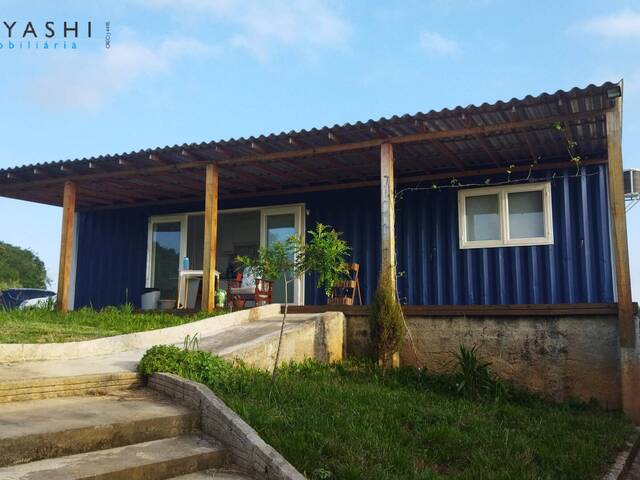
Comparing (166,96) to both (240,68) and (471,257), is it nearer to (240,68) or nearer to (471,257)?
(240,68)

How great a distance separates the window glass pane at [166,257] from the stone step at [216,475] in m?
8.70

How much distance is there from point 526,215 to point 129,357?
639cm

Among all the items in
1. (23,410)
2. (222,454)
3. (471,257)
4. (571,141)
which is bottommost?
(222,454)

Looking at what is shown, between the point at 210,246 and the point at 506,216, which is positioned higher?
the point at 506,216

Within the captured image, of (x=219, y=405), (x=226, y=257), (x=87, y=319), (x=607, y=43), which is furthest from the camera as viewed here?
(x=226, y=257)

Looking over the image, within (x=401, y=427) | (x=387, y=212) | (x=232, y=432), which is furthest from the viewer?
(x=387, y=212)

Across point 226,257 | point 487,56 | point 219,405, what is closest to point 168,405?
point 219,405

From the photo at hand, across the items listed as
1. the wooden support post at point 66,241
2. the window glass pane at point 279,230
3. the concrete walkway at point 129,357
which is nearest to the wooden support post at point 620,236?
the concrete walkway at point 129,357

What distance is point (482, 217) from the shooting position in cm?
982

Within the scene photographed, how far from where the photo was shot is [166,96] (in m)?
9.76

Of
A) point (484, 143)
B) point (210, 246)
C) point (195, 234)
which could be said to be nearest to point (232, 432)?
point (210, 246)

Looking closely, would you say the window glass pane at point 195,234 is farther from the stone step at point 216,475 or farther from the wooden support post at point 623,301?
the stone step at point 216,475

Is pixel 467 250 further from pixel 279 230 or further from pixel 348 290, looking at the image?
pixel 279 230

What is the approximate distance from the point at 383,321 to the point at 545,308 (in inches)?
77.1
